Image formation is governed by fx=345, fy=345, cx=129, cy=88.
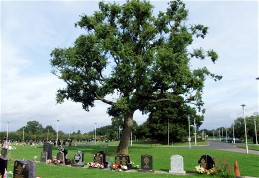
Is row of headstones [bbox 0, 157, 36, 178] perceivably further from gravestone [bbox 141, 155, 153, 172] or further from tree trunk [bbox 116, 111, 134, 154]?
tree trunk [bbox 116, 111, 134, 154]

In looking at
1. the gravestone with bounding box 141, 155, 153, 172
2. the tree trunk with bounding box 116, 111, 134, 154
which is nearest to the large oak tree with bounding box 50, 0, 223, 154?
the tree trunk with bounding box 116, 111, 134, 154

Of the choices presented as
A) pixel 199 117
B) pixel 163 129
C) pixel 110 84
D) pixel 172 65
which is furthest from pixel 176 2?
pixel 199 117

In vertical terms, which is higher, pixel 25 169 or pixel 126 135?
pixel 126 135

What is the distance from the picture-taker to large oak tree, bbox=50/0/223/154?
34.5m

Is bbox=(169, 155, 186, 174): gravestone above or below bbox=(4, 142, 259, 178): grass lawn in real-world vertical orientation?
above

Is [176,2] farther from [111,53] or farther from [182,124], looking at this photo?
[182,124]

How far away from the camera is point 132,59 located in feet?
115

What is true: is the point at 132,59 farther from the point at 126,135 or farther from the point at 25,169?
the point at 25,169

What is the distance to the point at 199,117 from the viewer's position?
93.5m

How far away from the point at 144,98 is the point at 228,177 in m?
20.1

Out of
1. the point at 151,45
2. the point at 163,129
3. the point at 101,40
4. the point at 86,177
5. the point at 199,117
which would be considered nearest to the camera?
the point at 86,177

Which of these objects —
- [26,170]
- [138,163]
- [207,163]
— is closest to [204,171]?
[207,163]

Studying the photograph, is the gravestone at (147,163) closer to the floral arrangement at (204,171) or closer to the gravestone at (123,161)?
the gravestone at (123,161)

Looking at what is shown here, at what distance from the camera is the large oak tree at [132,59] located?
1357 inches
